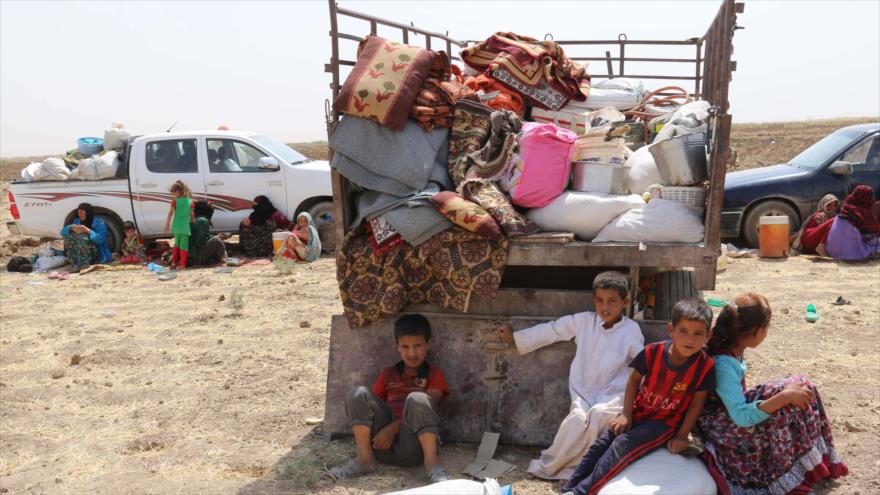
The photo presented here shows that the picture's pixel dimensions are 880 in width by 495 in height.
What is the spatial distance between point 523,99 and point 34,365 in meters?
4.41

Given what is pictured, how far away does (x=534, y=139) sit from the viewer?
14.3 feet

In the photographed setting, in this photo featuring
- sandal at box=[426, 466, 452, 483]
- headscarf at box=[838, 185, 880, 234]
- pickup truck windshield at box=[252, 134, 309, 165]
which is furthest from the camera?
pickup truck windshield at box=[252, 134, 309, 165]

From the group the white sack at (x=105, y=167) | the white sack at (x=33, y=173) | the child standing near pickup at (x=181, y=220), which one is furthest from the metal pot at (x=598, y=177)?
the white sack at (x=33, y=173)

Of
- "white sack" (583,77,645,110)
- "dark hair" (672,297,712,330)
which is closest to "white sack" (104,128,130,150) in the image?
"white sack" (583,77,645,110)

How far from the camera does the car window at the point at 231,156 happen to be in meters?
11.4

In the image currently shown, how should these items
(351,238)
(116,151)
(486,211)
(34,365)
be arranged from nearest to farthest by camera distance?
(486,211) → (351,238) → (34,365) → (116,151)

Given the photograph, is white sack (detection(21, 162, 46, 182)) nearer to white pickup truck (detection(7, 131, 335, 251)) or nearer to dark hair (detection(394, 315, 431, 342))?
white pickup truck (detection(7, 131, 335, 251))

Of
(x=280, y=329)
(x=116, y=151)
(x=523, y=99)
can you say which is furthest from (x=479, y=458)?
(x=116, y=151)

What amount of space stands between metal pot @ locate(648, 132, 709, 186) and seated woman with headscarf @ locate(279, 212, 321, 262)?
22.7ft

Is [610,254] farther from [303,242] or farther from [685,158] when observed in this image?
[303,242]

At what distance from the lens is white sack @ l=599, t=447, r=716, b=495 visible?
3357 mm

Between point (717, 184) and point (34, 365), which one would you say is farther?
point (34, 365)

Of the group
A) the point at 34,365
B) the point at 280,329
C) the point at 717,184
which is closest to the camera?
the point at 717,184

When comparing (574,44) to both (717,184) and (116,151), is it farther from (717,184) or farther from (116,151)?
(116,151)
